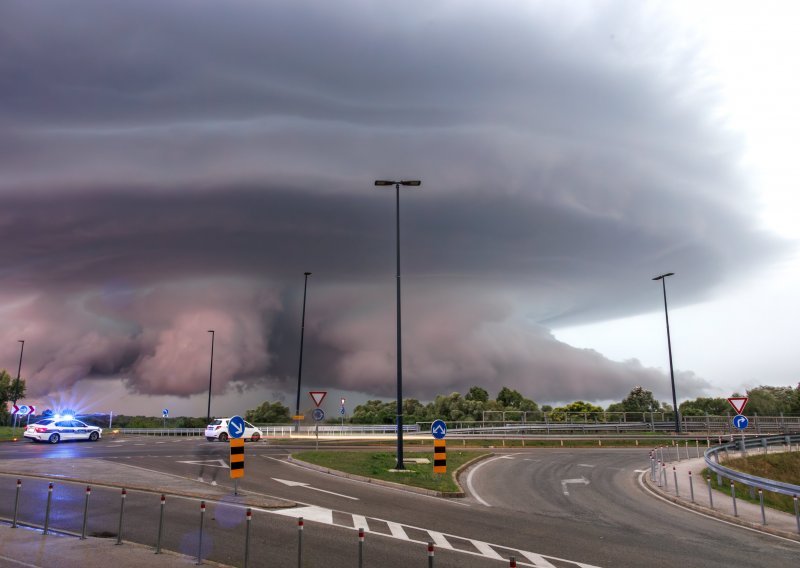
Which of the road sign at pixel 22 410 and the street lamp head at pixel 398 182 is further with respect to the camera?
the road sign at pixel 22 410

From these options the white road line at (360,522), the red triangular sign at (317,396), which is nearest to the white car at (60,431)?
the red triangular sign at (317,396)

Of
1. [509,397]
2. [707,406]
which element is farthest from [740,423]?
[509,397]

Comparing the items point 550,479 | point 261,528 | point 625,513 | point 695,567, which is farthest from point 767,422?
point 261,528

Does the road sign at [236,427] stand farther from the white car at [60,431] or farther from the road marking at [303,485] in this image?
the white car at [60,431]

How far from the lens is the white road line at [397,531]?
14016 mm

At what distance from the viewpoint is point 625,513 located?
18797mm

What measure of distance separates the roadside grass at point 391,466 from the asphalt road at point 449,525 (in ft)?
3.98

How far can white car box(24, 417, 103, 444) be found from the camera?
4325 cm

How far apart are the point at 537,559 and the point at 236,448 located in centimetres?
1001

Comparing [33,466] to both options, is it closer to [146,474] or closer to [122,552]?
[146,474]

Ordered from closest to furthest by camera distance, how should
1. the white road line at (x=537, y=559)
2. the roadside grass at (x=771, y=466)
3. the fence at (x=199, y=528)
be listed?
1. the fence at (x=199, y=528)
2. the white road line at (x=537, y=559)
3. the roadside grass at (x=771, y=466)

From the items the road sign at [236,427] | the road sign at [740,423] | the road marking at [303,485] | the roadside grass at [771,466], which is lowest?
the roadside grass at [771,466]

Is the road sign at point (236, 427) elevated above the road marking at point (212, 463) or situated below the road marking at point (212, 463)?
above

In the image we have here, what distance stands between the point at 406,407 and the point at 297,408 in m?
54.2
